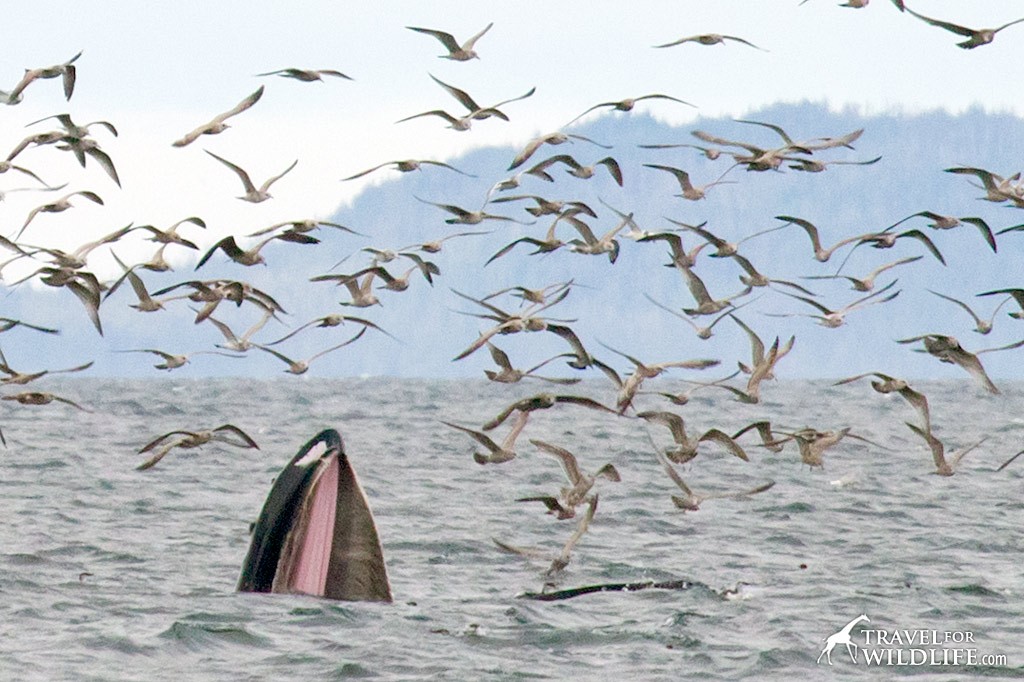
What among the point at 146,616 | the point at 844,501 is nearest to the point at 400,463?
the point at 844,501

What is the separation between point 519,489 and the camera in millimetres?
40469

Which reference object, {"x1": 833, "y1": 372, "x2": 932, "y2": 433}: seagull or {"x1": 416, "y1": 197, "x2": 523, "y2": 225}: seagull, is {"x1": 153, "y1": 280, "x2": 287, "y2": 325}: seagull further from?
{"x1": 833, "y1": 372, "x2": 932, "y2": 433}: seagull

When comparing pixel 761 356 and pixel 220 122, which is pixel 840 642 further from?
pixel 220 122

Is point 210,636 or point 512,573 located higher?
point 210,636

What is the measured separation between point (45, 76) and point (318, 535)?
6.55 meters

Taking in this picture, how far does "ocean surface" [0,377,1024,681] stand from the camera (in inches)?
755

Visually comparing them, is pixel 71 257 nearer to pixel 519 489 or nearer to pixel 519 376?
pixel 519 376

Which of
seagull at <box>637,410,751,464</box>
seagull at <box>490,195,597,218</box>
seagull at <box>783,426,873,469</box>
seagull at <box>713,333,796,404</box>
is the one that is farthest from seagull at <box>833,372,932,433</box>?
seagull at <box>490,195,597,218</box>

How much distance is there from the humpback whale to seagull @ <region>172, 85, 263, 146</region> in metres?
4.09

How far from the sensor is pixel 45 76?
65.1 feet

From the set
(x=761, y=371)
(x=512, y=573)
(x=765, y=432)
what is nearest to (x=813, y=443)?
(x=765, y=432)

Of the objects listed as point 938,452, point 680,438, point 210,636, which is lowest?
point 210,636

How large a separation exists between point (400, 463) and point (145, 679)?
3023 cm

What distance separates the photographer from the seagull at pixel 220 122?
20.1m
